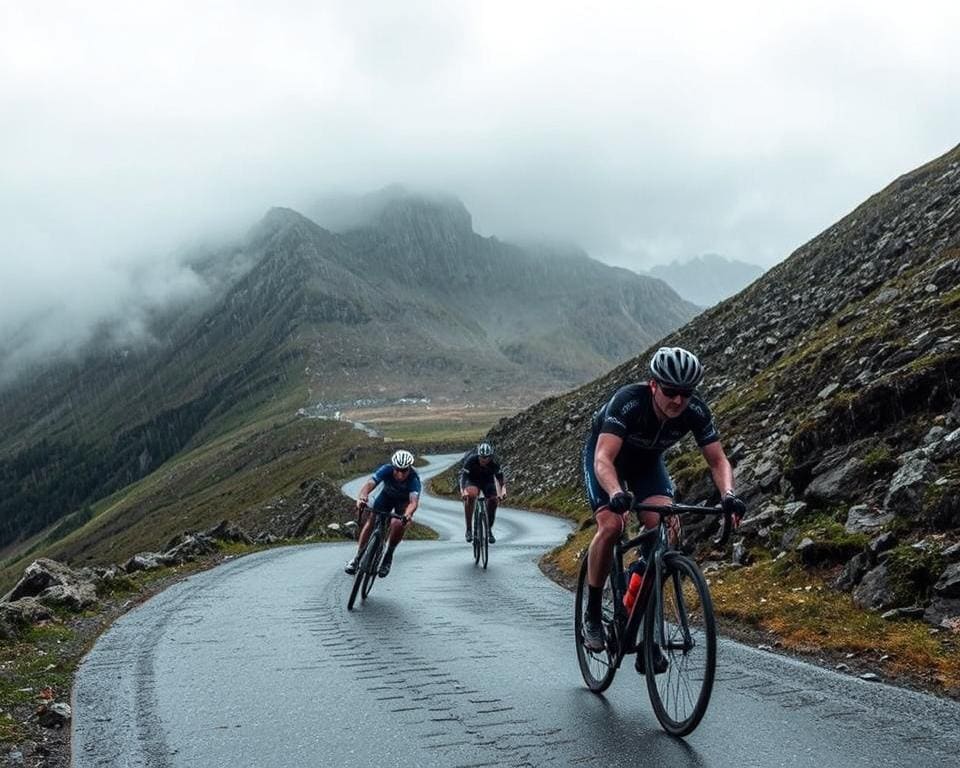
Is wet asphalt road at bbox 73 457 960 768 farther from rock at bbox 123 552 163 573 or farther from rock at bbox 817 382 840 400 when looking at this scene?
rock at bbox 817 382 840 400

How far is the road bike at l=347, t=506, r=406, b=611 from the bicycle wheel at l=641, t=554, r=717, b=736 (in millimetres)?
7827

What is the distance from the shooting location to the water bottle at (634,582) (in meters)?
6.97

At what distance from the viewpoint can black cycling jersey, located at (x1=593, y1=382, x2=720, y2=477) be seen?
733 centimetres

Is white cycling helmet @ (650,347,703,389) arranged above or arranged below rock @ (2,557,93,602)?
above

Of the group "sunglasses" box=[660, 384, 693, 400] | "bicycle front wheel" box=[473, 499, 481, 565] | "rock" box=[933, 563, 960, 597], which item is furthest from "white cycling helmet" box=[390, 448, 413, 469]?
"rock" box=[933, 563, 960, 597]

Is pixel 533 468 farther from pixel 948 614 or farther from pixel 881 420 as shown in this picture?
pixel 948 614

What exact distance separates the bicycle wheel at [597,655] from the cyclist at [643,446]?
104mm

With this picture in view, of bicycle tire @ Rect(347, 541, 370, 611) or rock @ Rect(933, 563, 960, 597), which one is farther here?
bicycle tire @ Rect(347, 541, 370, 611)

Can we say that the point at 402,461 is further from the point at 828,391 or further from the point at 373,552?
the point at 828,391

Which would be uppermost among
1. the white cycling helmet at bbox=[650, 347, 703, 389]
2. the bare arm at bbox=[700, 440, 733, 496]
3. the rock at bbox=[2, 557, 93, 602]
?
the white cycling helmet at bbox=[650, 347, 703, 389]

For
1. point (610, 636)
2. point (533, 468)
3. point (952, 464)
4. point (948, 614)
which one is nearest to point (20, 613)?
point (610, 636)

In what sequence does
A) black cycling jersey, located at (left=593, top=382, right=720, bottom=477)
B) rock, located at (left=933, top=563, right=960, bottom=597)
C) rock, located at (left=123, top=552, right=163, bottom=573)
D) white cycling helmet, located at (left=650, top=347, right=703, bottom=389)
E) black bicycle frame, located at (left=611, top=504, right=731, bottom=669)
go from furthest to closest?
1. rock, located at (left=123, top=552, right=163, bottom=573)
2. rock, located at (left=933, top=563, right=960, bottom=597)
3. black cycling jersey, located at (left=593, top=382, right=720, bottom=477)
4. white cycling helmet, located at (left=650, top=347, right=703, bottom=389)
5. black bicycle frame, located at (left=611, top=504, right=731, bottom=669)

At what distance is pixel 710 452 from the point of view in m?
7.49

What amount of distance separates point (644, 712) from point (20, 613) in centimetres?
1039
